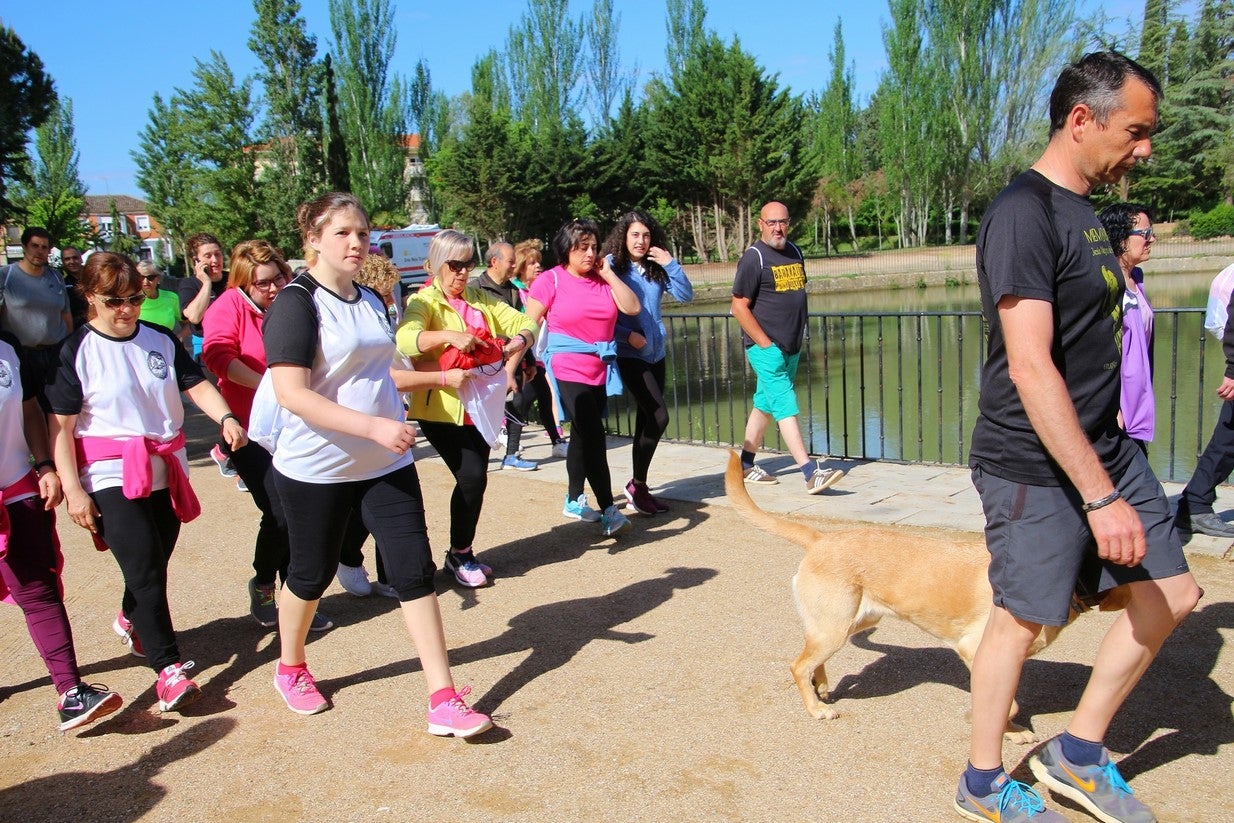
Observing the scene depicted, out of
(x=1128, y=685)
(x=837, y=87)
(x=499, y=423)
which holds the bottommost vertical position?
(x=1128, y=685)

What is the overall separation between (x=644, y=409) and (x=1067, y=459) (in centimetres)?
426

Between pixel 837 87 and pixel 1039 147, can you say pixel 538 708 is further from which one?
pixel 837 87

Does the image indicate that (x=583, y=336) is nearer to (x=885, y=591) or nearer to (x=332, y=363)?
(x=332, y=363)

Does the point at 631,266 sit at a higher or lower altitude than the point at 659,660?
higher

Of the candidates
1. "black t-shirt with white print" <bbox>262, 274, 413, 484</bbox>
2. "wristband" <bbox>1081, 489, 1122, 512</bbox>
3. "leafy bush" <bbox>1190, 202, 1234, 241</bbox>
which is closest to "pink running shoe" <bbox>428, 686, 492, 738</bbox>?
"black t-shirt with white print" <bbox>262, 274, 413, 484</bbox>

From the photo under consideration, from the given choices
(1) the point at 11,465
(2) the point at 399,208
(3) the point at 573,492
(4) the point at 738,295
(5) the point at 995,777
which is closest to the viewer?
(5) the point at 995,777

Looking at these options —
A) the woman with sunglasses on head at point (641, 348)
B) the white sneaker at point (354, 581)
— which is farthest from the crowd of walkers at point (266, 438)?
the woman with sunglasses on head at point (641, 348)

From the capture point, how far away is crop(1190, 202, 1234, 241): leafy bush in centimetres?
3525

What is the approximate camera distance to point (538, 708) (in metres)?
3.73

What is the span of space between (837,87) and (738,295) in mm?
56816

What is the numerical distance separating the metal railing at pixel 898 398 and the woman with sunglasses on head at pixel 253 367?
3.47 metres

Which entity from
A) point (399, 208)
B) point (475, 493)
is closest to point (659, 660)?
point (475, 493)

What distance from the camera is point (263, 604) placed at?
4.82 meters

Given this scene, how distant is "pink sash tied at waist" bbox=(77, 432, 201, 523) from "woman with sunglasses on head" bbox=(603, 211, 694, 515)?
3.11 m
